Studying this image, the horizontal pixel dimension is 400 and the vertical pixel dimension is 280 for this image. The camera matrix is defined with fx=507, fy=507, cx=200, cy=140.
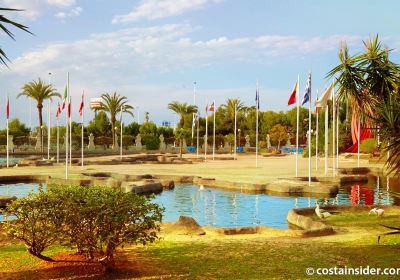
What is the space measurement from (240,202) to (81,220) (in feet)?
43.9

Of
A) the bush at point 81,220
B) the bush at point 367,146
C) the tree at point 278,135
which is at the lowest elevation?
the bush at point 81,220

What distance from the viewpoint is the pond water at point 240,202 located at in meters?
17.1

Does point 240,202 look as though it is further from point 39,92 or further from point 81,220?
point 39,92

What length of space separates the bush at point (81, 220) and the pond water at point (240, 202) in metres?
8.11

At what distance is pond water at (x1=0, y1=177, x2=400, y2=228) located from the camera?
17.1 metres

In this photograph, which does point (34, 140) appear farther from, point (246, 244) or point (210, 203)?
point (246, 244)

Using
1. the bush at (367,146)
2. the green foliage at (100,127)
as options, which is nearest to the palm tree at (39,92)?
the green foliage at (100,127)

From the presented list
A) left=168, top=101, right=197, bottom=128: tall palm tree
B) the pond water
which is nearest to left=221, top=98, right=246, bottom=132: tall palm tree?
left=168, top=101, right=197, bottom=128: tall palm tree

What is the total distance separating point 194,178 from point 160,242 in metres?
17.1

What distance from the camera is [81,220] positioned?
7914mm

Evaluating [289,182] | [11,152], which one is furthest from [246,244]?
[11,152]

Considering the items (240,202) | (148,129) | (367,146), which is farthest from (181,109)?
(240,202)

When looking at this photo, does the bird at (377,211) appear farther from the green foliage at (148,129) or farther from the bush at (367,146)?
the green foliage at (148,129)

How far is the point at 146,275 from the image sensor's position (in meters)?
8.13
